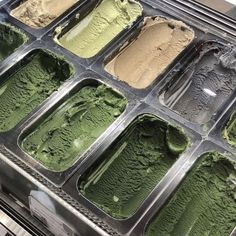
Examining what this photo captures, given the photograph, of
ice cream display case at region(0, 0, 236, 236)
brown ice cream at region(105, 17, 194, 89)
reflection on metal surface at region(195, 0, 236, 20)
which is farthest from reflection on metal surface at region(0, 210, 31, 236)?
reflection on metal surface at region(195, 0, 236, 20)

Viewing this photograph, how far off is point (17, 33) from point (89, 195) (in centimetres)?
82

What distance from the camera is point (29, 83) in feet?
6.56

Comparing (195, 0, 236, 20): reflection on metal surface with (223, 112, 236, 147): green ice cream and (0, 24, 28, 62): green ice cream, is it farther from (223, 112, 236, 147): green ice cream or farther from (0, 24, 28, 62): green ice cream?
(0, 24, 28, 62): green ice cream

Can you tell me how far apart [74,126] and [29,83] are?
31 centimetres

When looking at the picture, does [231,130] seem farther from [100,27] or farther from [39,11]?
[39,11]

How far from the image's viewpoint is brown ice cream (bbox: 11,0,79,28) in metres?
2.13

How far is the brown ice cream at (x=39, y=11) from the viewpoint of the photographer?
213 centimetres

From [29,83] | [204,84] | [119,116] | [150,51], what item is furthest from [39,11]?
[204,84]

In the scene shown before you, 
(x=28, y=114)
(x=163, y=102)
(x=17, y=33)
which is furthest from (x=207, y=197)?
(x=17, y=33)

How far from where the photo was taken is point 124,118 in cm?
176

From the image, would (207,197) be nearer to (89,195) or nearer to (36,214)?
(89,195)

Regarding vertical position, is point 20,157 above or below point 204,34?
below

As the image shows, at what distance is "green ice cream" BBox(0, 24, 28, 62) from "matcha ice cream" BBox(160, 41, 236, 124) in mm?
687

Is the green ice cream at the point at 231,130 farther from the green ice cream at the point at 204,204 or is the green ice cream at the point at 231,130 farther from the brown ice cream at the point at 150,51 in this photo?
the brown ice cream at the point at 150,51
